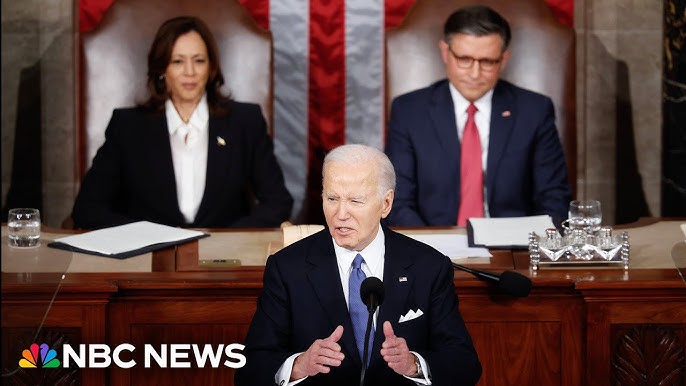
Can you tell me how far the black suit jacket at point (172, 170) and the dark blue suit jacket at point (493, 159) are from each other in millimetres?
502

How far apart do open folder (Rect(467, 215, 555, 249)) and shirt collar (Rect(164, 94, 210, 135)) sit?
4.61 feet

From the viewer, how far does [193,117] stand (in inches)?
207

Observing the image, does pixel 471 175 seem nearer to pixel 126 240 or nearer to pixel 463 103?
pixel 463 103

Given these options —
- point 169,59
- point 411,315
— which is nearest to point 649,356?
point 411,315

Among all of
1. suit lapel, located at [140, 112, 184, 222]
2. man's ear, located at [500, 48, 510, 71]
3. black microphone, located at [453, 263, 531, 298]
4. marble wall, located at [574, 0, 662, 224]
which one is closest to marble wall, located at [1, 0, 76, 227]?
suit lapel, located at [140, 112, 184, 222]

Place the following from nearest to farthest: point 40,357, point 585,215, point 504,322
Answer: point 40,357
point 504,322
point 585,215

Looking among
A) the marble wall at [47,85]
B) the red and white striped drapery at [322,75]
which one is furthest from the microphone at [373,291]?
the marble wall at [47,85]

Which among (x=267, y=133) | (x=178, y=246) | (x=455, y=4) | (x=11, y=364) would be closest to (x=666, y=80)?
(x=455, y=4)

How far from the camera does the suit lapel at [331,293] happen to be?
2.94 m

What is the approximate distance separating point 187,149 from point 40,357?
1.86 metres

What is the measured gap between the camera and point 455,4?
211 inches

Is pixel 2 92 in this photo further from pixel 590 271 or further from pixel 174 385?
pixel 590 271

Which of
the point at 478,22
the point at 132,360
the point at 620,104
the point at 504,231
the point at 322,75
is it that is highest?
the point at 478,22

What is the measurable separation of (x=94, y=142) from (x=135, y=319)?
1874 millimetres
